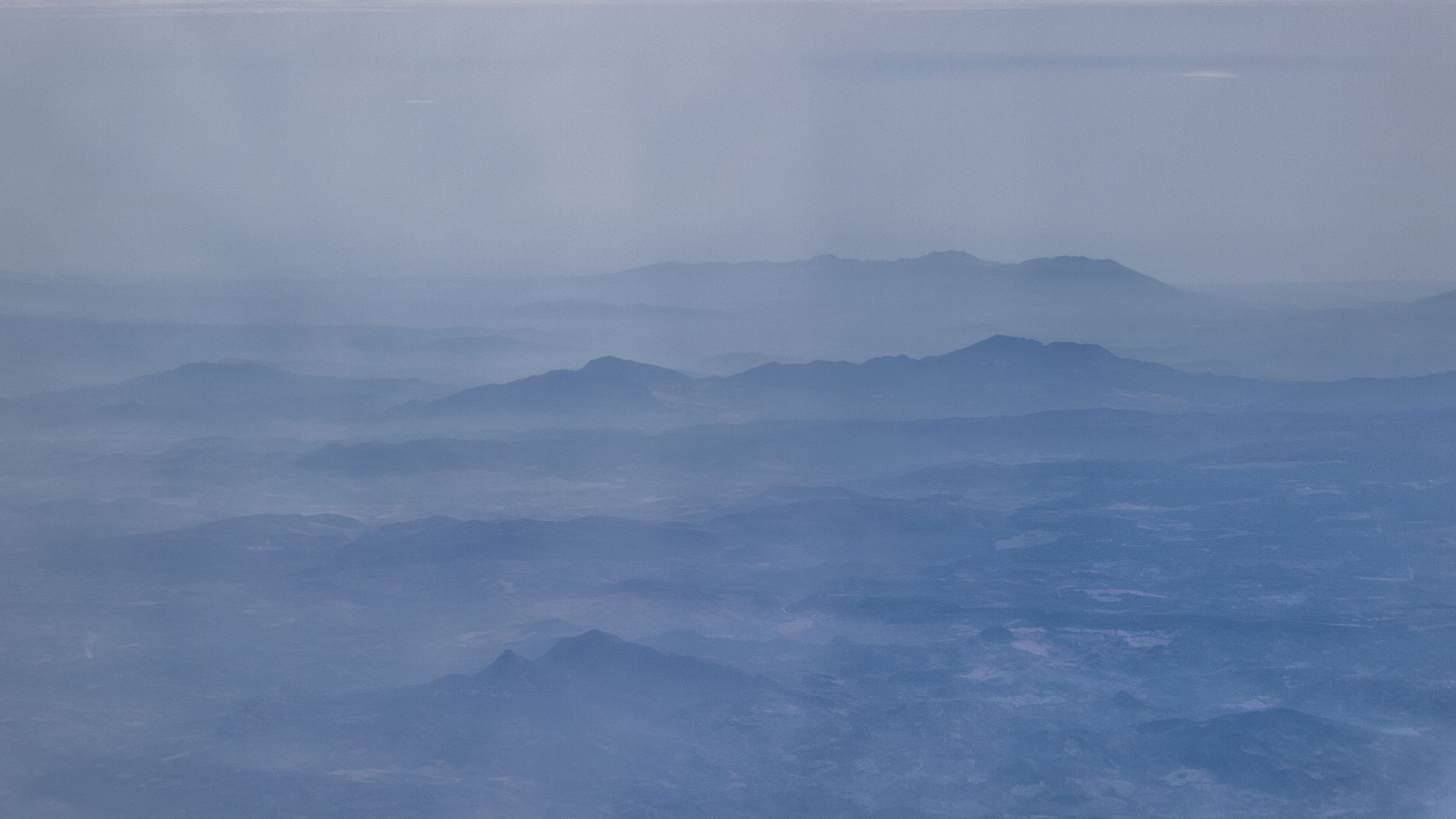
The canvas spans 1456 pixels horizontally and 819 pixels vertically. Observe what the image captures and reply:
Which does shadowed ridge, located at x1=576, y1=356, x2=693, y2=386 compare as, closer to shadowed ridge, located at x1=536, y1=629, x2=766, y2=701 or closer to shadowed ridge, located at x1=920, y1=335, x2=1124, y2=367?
shadowed ridge, located at x1=920, y1=335, x2=1124, y2=367

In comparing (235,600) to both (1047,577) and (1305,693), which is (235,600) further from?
(1305,693)

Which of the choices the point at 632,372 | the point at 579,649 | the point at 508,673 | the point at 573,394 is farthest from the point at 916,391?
the point at 508,673

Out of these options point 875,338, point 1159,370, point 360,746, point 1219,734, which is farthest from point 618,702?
point 1159,370

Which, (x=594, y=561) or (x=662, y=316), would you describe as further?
(x=662, y=316)

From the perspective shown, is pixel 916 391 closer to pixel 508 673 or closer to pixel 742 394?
pixel 742 394

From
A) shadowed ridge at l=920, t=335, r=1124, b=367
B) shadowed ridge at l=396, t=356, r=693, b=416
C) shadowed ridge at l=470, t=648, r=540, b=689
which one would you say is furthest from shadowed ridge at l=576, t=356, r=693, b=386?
shadowed ridge at l=470, t=648, r=540, b=689

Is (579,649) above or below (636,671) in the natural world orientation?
above

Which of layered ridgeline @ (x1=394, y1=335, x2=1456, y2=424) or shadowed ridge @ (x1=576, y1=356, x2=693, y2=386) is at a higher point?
shadowed ridge @ (x1=576, y1=356, x2=693, y2=386)

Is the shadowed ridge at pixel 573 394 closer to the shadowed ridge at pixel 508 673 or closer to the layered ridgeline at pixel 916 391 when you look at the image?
the layered ridgeline at pixel 916 391
